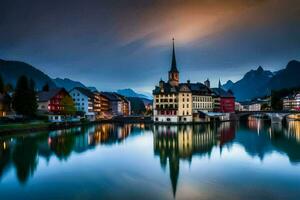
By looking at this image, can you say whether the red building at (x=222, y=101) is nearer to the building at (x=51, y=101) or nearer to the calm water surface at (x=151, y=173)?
the building at (x=51, y=101)

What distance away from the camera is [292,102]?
145875mm

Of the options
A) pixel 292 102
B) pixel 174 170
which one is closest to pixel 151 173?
pixel 174 170

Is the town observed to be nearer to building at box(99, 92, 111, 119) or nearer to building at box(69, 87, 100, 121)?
building at box(69, 87, 100, 121)

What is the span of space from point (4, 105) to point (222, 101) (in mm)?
74753

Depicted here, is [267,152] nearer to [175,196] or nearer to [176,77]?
[175,196]

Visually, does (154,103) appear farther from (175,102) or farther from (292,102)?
(292,102)

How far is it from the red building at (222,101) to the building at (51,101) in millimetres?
52497

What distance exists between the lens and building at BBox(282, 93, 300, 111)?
458 ft

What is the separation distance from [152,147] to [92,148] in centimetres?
783

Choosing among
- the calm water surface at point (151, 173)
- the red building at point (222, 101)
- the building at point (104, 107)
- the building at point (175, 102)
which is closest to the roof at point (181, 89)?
the building at point (175, 102)

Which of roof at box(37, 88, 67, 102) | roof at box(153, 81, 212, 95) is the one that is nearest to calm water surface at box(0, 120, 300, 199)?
roof at box(37, 88, 67, 102)

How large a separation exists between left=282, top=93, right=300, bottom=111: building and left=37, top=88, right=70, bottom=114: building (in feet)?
345

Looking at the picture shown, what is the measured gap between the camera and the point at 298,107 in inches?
5369

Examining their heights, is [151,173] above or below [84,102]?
below
